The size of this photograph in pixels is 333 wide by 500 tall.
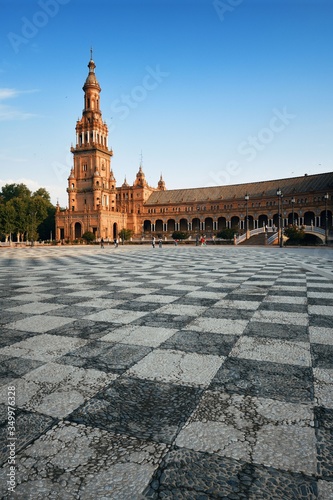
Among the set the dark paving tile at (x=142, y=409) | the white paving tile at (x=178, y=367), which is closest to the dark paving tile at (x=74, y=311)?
the white paving tile at (x=178, y=367)

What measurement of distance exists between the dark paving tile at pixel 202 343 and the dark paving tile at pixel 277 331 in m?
0.34

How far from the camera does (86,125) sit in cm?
Result: 8056

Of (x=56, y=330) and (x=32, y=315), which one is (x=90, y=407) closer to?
(x=56, y=330)

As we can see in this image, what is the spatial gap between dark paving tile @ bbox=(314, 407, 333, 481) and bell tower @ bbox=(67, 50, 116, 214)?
77.9 m

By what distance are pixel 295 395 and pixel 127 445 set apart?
3.98 ft

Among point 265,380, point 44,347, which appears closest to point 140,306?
point 44,347

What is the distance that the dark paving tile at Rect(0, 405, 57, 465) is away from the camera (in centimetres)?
165

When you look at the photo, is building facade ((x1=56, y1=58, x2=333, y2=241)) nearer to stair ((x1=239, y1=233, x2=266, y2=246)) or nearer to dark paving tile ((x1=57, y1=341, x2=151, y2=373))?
Answer: stair ((x1=239, y1=233, x2=266, y2=246))

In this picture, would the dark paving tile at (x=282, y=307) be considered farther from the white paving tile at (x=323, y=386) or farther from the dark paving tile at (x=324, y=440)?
the dark paving tile at (x=324, y=440)

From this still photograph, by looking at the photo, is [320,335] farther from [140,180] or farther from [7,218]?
[140,180]

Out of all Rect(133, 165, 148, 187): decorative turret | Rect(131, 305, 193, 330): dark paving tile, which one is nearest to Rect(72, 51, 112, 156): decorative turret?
Rect(133, 165, 148, 187): decorative turret

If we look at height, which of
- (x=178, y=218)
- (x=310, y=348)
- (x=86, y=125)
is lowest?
(x=310, y=348)

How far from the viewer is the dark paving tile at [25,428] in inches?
65.0

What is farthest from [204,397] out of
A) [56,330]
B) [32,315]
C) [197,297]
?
A: [197,297]
